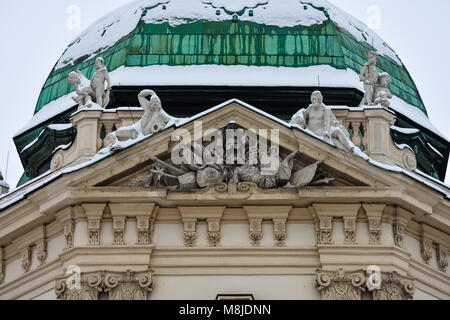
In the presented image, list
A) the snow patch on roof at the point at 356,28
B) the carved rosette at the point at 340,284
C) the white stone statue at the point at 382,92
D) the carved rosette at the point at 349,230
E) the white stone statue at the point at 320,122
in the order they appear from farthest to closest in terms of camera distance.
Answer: the snow patch on roof at the point at 356,28, the white stone statue at the point at 382,92, the white stone statue at the point at 320,122, the carved rosette at the point at 349,230, the carved rosette at the point at 340,284

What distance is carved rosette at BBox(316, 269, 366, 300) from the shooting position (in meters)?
26.2

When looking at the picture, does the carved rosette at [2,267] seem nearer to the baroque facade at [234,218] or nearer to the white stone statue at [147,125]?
the baroque facade at [234,218]

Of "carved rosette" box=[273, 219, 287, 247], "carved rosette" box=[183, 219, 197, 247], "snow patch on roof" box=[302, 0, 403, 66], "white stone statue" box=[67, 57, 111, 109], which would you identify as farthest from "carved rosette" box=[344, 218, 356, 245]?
"snow patch on roof" box=[302, 0, 403, 66]

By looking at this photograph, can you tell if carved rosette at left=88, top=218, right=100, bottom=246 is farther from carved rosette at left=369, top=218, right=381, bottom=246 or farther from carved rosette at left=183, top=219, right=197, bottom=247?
carved rosette at left=369, top=218, right=381, bottom=246

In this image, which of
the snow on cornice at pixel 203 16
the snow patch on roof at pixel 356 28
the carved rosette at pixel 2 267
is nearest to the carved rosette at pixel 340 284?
the carved rosette at pixel 2 267

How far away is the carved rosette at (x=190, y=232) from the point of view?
88.2 feet

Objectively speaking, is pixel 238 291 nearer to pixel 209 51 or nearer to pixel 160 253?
pixel 160 253

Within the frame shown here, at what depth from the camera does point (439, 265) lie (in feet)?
91.4

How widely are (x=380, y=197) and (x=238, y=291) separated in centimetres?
306

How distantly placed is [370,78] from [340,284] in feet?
15.2

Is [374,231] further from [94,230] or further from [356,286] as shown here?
[94,230]

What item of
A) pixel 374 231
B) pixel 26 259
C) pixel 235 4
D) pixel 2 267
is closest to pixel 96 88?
pixel 26 259

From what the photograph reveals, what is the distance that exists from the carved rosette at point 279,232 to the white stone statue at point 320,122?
1.76 meters

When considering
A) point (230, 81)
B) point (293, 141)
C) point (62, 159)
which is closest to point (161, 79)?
point (230, 81)
